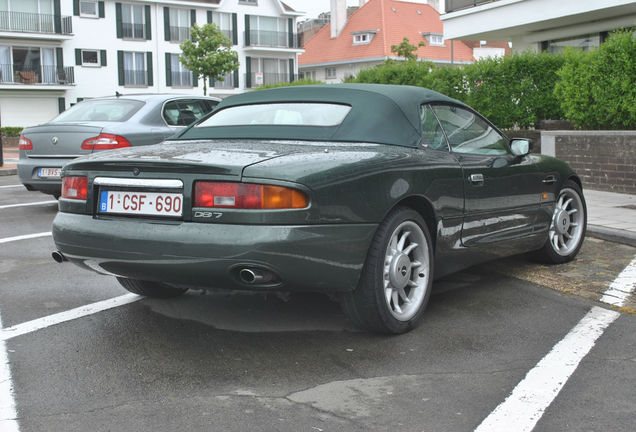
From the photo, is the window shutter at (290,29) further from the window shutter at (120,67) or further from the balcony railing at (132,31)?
the window shutter at (120,67)

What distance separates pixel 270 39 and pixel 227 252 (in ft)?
177

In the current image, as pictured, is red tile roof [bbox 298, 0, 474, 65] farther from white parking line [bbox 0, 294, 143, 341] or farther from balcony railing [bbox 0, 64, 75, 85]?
white parking line [bbox 0, 294, 143, 341]

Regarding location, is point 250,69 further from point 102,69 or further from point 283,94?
point 283,94

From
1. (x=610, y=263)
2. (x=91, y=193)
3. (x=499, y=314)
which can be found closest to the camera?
(x=91, y=193)

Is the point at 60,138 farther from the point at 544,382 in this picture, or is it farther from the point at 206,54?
the point at 206,54

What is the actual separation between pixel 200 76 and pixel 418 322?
45.8 m

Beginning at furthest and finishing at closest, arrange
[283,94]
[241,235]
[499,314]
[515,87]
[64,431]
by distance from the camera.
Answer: [515,87]
[283,94]
[499,314]
[241,235]
[64,431]

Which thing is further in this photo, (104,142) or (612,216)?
(104,142)

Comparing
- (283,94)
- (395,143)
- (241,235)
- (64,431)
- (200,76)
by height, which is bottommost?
(64,431)

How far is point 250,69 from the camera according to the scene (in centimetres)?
5572

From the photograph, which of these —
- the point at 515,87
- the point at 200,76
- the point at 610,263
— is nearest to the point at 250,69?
the point at 200,76

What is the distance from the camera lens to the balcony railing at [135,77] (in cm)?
4822

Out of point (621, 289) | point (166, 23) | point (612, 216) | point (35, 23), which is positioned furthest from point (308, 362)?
point (166, 23)

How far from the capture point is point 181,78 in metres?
50.5
